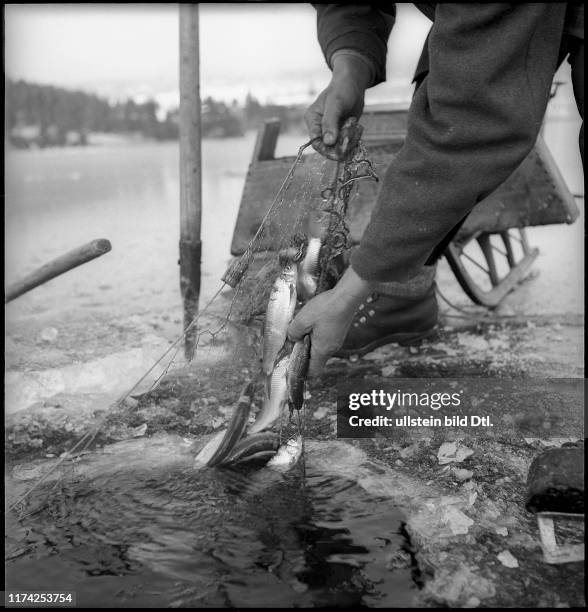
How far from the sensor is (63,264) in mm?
2701

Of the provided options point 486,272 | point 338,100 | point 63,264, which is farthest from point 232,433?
point 486,272

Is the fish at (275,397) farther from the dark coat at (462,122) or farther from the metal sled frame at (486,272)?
the metal sled frame at (486,272)

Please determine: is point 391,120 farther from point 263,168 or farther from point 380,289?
point 380,289

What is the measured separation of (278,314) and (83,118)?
1057 centimetres

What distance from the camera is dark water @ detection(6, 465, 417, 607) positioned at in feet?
6.49

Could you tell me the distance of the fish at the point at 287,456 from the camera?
2.54m

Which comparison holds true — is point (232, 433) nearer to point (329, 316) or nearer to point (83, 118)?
point (329, 316)

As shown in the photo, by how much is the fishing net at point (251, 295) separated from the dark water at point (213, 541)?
220 millimetres

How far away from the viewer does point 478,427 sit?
2928 millimetres

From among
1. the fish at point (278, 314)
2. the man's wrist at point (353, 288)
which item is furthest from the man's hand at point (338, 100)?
the man's wrist at point (353, 288)

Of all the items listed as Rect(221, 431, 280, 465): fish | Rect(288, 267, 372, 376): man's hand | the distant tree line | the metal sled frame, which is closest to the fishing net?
Rect(221, 431, 280, 465): fish

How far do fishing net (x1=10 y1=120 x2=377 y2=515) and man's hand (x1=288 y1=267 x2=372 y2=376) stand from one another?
245 millimetres

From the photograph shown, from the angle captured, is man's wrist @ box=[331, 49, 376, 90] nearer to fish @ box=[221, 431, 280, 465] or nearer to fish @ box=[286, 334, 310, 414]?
fish @ box=[286, 334, 310, 414]

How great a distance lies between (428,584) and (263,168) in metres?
2.87
